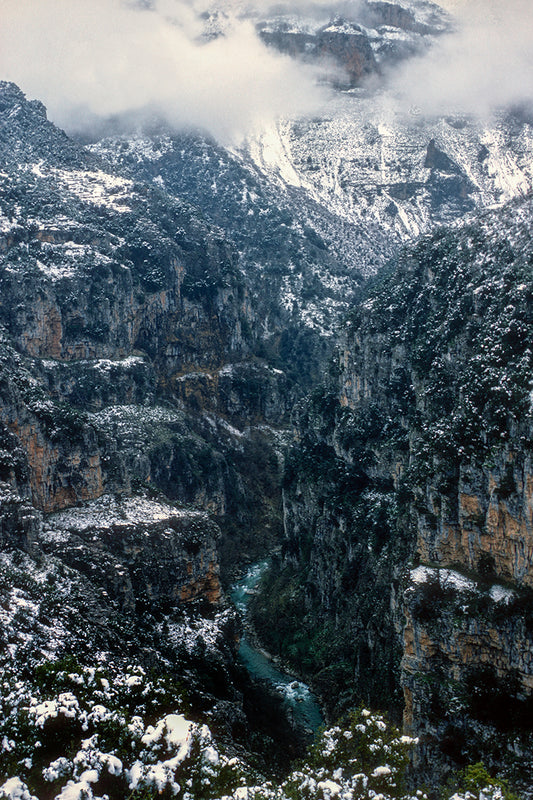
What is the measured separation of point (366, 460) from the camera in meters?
133

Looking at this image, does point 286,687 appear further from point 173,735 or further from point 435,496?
point 173,735

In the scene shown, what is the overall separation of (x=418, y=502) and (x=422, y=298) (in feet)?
158

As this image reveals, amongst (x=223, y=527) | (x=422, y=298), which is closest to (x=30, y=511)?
(x=422, y=298)

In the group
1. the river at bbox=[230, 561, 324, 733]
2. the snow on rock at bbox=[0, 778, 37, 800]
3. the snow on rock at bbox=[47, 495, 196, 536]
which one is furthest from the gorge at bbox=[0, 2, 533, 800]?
the river at bbox=[230, 561, 324, 733]

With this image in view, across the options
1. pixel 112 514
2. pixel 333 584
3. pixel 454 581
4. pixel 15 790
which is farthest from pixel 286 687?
pixel 15 790

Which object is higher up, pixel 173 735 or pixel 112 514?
pixel 112 514

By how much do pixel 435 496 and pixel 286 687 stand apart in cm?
4053

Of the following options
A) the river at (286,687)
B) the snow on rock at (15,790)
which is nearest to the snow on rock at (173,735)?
the snow on rock at (15,790)

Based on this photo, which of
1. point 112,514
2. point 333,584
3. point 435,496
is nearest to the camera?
point 435,496

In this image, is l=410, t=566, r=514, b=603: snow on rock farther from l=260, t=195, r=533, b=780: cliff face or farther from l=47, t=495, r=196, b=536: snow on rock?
l=47, t=495, r=196, b=536: snow on rock

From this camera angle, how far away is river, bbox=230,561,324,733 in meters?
105

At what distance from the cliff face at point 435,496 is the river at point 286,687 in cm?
417

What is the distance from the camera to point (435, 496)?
90.8 meters

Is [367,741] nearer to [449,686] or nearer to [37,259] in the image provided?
[449,686]
